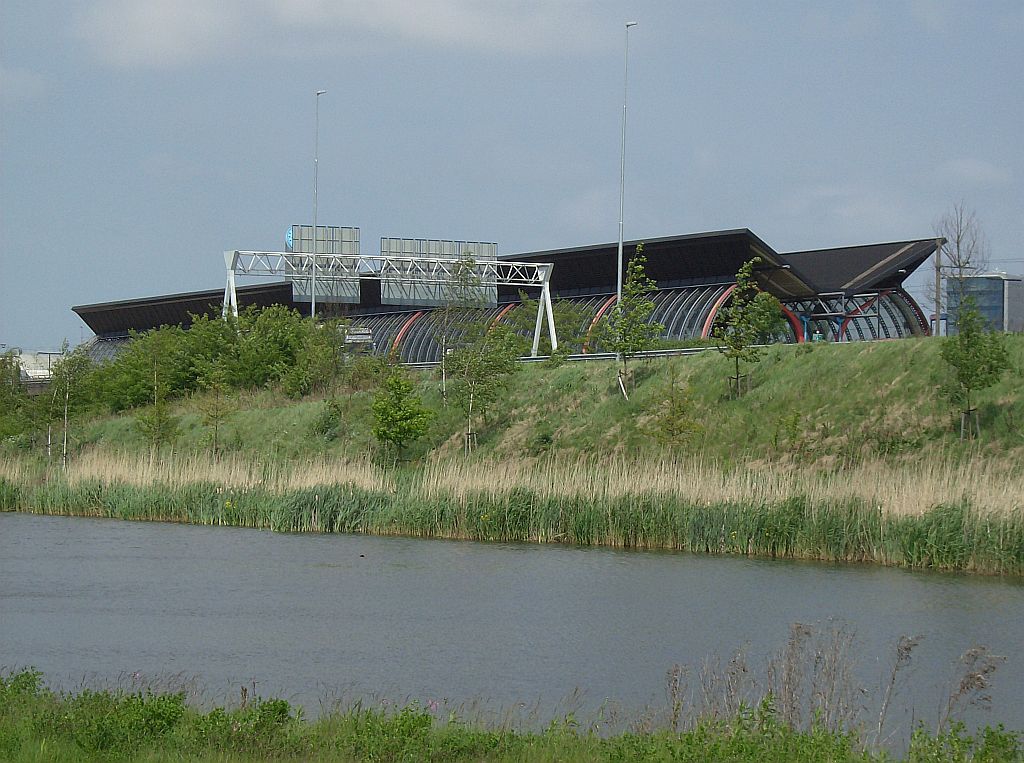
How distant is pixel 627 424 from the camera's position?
38.3 meters

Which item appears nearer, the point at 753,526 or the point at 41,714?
the point at 41,714

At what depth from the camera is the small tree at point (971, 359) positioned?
31156 millimetres

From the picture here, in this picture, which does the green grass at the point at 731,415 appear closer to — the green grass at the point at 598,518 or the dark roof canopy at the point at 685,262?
the green grass at the point at 598,518

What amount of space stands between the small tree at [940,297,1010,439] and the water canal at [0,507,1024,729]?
1145cm

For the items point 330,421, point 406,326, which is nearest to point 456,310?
point 330,421

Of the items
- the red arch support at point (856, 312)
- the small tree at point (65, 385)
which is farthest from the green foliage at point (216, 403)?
the red arch support at point (856, 312)

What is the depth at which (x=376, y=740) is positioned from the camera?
8.58 m

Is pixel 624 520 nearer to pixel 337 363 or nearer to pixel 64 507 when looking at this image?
pixel 64 507

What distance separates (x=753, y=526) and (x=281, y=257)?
108 feet

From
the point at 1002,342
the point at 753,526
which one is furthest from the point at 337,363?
the point at 753,526

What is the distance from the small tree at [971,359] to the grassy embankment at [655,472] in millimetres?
543

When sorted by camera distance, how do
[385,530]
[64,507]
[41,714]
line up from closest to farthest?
[41,714]
[385,530]
[64,507]

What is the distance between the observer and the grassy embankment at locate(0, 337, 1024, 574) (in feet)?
73.3

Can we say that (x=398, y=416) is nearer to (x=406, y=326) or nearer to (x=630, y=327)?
(x=630, y=327)
